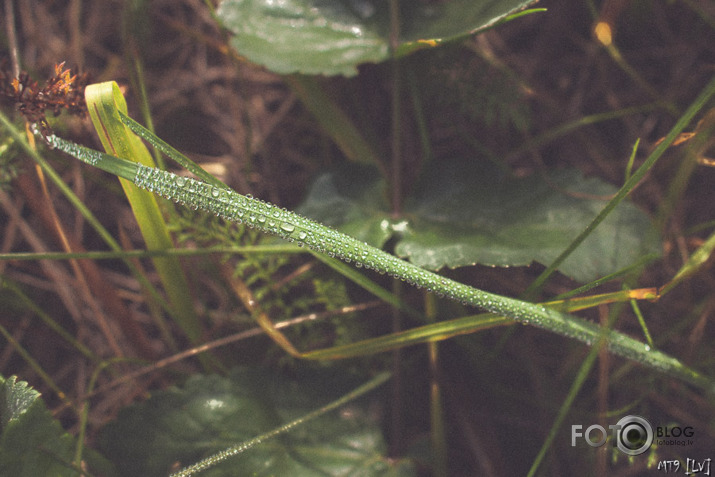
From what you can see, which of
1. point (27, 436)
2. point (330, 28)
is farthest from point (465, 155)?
point (27, 436)

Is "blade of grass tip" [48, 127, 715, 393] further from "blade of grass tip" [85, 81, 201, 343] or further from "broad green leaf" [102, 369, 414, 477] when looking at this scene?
"broad green leaf" [102, 369, 414, 477]

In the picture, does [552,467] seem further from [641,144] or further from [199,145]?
[199,145]

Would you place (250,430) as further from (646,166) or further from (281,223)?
(646,166)
